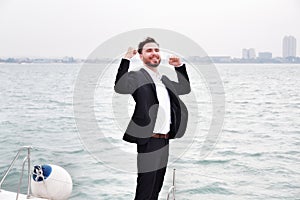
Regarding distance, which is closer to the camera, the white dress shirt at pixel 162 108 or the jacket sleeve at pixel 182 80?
the white dress shirt at pixel 162 108

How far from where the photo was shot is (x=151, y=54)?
7.40 ft

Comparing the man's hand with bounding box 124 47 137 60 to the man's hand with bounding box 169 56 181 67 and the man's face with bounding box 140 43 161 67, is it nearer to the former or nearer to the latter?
the man's face with bounding box 140 43 161 67

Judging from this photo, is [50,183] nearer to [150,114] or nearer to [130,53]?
[150,114]

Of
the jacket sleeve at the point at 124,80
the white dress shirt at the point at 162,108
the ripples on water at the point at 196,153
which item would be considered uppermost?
the jacket sleeve at the point at 124,80

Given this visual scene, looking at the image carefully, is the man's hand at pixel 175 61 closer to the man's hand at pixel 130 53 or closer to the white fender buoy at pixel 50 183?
the man's hand at pixel 130 53

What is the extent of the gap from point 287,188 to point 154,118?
5.70 m

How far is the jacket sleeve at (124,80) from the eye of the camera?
2.19 metres

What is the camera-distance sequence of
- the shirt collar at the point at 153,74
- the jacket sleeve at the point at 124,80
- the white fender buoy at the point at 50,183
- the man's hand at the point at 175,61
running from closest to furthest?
1. the jacket sleeve at the point at 124,80
2. the shirt collar at the point at 153,74
3. the man's hand at the point at 175,61
4. the white fender buoy at the point at 50,183

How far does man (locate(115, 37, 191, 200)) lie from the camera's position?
7.32ft

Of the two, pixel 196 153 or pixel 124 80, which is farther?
pixel 196 153

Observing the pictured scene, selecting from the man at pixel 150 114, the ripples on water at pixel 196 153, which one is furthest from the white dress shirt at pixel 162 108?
the ripples on water at pixel 196 153

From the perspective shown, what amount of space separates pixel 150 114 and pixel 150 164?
27 centimetres

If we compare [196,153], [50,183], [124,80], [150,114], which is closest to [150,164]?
[150,114]

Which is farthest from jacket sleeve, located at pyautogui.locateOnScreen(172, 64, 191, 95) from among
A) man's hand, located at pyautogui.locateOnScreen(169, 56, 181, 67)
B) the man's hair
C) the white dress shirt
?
the man's hair
